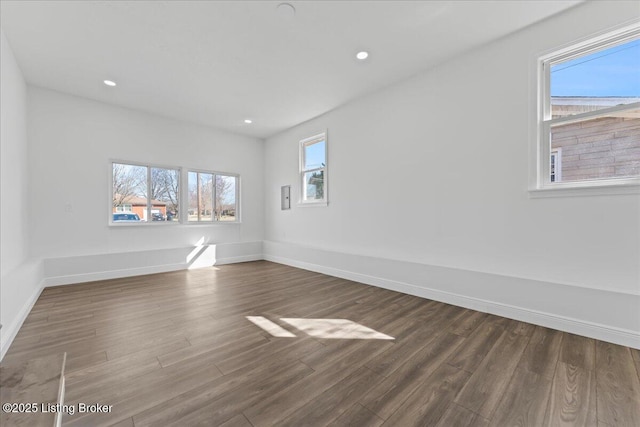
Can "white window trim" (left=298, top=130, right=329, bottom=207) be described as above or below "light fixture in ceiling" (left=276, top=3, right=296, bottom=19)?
below

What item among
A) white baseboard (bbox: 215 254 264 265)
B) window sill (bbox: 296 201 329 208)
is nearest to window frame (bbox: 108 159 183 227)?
white baseboard (bbox: 215 254 264 265)

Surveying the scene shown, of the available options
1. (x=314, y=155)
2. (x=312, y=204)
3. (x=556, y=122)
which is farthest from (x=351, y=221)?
(x=556, y=122)

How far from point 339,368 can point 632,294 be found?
2.49 m

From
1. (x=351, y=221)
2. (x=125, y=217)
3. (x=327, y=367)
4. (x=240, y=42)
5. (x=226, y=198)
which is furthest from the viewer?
(x=226, y=198)

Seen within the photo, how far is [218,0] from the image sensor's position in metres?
2.37

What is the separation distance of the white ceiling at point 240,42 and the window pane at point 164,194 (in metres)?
1.44

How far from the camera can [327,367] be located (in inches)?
73.9

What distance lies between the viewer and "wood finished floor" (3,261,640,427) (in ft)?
4.73

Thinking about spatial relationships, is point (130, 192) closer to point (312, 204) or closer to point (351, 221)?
point (312, 204)

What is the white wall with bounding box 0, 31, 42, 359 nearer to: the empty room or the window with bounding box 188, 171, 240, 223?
the empty room

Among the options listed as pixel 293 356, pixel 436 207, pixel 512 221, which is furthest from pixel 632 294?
pixel 293 356

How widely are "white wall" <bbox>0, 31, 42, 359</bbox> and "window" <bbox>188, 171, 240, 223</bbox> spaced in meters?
2.41

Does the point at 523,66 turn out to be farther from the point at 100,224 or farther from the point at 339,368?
the point at 100,224

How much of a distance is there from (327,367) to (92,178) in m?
4.94
